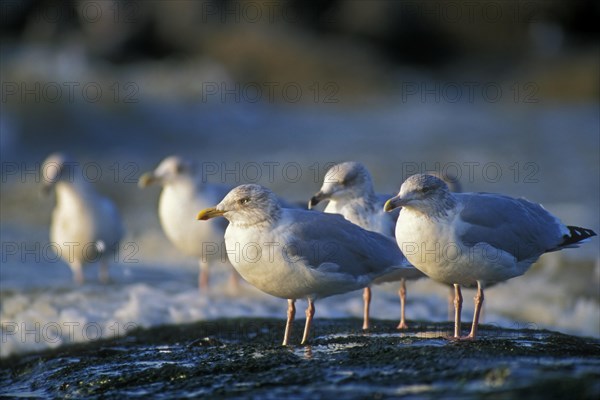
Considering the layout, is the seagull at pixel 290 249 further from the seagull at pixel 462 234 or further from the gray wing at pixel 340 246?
the seagull at pixel 462 234

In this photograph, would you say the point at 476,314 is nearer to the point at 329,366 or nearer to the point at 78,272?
the point at 329,366

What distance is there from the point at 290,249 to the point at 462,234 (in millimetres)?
1000

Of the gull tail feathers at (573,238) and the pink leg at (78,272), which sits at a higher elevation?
A: the gull tail feathers at (573,238)

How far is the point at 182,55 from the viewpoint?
30.8 meters

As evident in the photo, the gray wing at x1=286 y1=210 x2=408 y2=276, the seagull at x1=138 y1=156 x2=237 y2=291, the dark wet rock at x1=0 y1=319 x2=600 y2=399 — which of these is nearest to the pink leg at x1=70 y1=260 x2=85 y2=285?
the seagull at x1=138 y1=156 x2=237 y2=291

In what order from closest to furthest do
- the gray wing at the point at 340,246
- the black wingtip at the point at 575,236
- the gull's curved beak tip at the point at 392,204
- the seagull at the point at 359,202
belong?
1. the gull's curved beak tip at the point at 392,204
2. the gray wing at the point at 340,246
3. the black wingtip at the point at 575,236
4. the seagull at the point at 359,202

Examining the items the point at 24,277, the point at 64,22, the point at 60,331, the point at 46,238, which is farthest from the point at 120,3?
the point at 60,331

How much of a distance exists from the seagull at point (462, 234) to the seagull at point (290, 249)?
41cm

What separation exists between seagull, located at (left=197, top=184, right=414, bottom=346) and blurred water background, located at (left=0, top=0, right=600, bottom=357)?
209cm

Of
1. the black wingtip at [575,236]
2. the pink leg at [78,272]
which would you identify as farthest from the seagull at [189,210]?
the black wingtip at [575,236]

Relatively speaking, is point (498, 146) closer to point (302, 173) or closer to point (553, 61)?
point (302, 173)

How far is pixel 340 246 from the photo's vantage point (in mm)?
5824

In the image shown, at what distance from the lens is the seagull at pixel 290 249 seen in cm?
552

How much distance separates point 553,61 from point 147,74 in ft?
39.9
